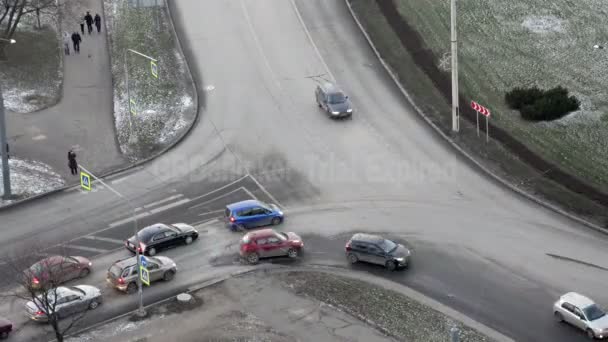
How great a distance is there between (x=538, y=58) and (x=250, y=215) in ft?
105

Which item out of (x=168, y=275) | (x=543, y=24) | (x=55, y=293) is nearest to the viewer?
(x=55, y=293)

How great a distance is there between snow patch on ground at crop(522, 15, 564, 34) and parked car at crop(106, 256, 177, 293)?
139 ft

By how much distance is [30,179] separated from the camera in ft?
189

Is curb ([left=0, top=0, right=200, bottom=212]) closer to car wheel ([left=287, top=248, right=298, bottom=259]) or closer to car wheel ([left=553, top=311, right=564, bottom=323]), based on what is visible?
car wheel ([left=287, top=248, right=298, bottom=259])

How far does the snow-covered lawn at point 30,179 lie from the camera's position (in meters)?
56.1

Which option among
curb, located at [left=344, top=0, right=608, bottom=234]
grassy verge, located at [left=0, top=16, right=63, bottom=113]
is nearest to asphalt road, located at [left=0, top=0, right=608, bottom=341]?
curb, located at [left=344, top=0, right=608, bottom=234]

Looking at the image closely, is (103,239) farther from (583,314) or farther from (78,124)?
(583,314)

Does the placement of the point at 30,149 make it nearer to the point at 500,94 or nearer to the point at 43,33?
the point at 43,33

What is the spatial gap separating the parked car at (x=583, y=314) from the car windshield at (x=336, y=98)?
82.1ft

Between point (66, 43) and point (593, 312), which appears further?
point (66, 43)

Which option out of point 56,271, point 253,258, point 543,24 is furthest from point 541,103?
point 56,271

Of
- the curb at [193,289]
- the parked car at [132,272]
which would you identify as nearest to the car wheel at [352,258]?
the curb at [193,289]

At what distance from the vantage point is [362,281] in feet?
155

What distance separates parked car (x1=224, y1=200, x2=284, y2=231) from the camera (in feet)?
168
